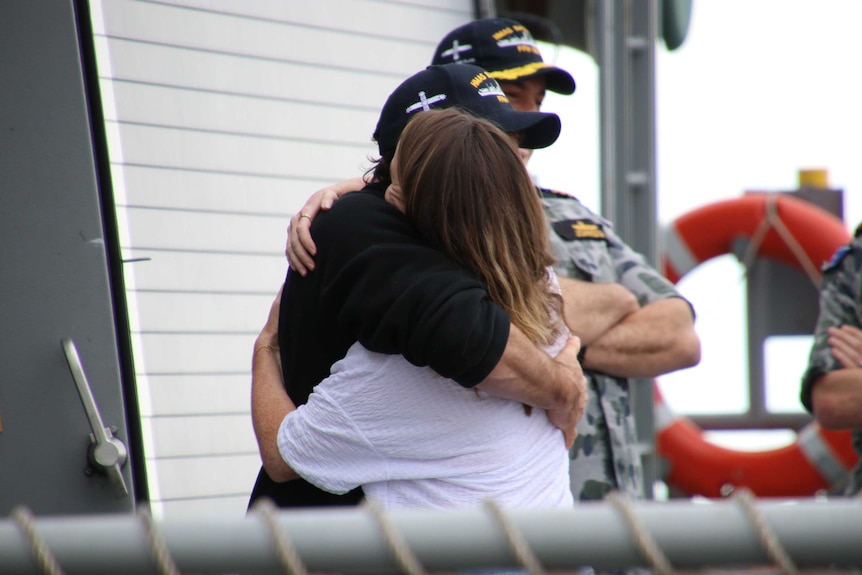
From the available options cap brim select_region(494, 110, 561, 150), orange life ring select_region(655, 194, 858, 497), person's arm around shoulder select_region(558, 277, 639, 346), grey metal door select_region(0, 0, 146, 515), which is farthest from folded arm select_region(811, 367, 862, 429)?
orange life ring select_region(655, 194, 858, 497)

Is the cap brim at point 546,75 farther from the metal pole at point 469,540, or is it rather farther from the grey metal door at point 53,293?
the metal pole at point 469,540

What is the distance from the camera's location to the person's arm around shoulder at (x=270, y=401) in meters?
1.51

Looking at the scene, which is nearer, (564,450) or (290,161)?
(564,450)

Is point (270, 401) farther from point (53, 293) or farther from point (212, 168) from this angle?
point (212, 168)

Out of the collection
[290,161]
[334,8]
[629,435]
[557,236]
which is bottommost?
[629,435]

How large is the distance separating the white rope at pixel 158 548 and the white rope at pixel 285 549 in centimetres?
8

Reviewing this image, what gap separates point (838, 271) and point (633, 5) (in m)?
1.80

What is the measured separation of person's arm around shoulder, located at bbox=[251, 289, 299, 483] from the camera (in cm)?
151

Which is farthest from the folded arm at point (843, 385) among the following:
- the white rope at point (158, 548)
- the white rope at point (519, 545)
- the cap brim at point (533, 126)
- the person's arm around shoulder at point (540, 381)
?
the white rope at point (158, 548)

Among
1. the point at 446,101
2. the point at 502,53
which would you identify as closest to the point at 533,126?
the point at 446,101

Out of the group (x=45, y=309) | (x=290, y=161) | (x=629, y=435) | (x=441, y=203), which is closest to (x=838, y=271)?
(x=629, y=435)

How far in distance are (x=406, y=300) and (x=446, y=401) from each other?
0.17 metres

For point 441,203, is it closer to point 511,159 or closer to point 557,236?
point 511,159

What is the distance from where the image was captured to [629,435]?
2.16 m
